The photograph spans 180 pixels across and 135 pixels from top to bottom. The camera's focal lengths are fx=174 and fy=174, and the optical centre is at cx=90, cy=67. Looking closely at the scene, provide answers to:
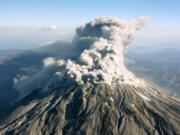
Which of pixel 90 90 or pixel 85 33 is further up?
pixel 85 33

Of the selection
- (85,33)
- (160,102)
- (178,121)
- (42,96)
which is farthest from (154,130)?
(85,33)

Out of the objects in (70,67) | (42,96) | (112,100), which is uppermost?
(70,67)

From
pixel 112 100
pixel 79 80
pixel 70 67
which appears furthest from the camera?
pixel 70 67

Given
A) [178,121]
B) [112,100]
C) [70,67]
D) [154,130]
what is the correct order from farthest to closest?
[70,67], [112,100], [178,121], [154,130]

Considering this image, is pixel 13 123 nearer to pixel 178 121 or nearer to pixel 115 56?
pixel 115 56

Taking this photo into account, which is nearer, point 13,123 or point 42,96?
point 13,123
